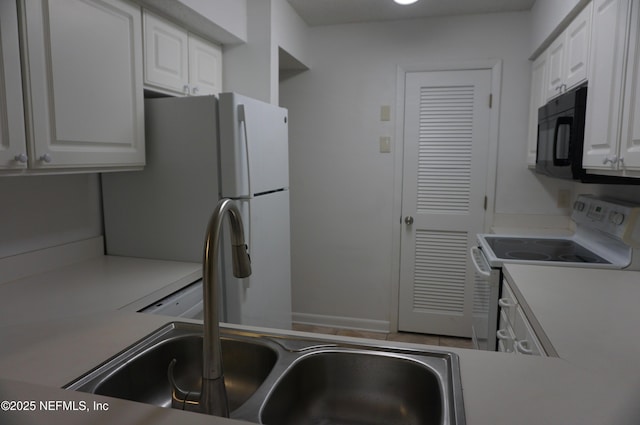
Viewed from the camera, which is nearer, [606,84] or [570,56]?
[606,84]

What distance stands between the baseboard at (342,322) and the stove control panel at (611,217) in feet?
5.55

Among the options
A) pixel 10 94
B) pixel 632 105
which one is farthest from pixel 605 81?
pixel 10 94

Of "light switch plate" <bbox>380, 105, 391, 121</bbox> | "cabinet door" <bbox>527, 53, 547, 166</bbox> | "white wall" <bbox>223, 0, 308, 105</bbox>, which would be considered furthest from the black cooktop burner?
"white wall" <bbox>223, 0, 308, 105</bbox>

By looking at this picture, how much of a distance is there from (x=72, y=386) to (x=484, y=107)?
309 cm

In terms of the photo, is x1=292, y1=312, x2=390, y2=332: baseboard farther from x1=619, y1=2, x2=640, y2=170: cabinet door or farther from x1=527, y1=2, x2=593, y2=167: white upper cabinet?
x1=619, y1=2, x2=640, y2=170: cabinet door

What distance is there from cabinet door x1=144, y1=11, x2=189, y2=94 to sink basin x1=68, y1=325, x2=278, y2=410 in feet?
4.58

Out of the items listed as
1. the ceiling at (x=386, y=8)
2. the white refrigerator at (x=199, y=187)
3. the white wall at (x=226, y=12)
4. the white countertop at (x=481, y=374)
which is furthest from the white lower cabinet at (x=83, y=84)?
the ceiling at (x=386, y=8)

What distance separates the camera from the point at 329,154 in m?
3.51

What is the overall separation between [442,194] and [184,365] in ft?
8.52

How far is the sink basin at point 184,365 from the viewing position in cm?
104

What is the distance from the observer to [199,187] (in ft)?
6.90

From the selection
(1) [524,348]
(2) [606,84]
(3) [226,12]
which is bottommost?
(1) [524,348]

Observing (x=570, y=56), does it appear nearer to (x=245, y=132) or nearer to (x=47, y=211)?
(x=245, y=132)

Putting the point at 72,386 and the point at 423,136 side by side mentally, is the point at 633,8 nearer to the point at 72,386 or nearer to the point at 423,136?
the point at 423,136
